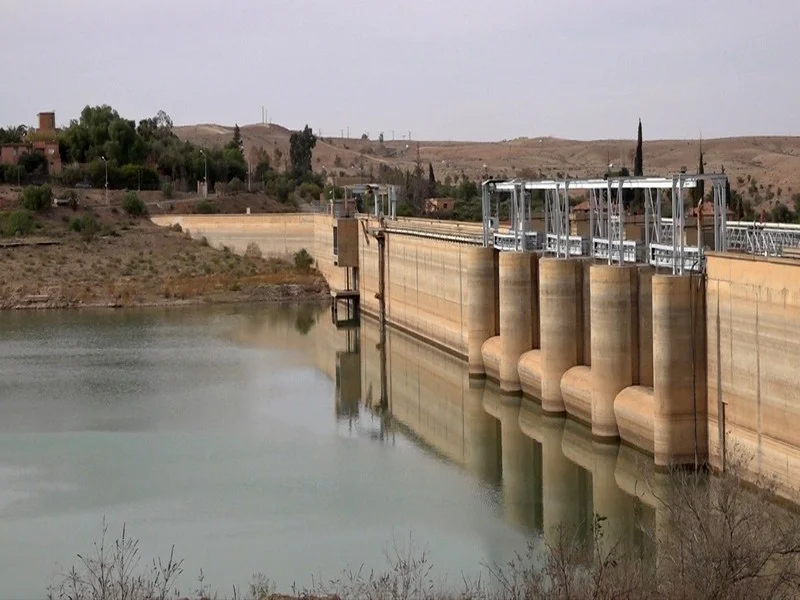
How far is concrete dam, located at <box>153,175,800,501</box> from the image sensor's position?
724 inches

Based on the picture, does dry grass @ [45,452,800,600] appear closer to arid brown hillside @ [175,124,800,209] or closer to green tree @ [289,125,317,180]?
arid brown hillside @ [175,124,800,209]

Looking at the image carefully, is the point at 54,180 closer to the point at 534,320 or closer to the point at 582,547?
the point at 534,320

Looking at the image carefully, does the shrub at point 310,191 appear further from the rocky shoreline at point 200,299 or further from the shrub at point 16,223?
the rocky shoreline at point 200,299

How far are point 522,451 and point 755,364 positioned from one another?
7054mm

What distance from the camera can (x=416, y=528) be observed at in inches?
741

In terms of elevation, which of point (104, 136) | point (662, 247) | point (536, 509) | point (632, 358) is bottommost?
point (536, 509)

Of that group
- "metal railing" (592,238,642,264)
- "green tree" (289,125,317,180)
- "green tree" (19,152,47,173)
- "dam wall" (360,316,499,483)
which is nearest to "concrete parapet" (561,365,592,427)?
"dam wall" (360,316,499,483)

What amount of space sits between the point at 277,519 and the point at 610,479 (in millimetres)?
5806

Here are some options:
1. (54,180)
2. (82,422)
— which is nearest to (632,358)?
(82,422)

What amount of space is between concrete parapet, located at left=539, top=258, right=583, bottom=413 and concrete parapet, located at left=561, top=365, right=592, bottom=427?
295 mm

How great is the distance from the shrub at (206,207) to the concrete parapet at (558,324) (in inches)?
1915

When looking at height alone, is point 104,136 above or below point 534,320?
above

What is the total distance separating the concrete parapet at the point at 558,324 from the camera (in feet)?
87.0

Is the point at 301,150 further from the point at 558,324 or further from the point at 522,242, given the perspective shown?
the point at 558,324
